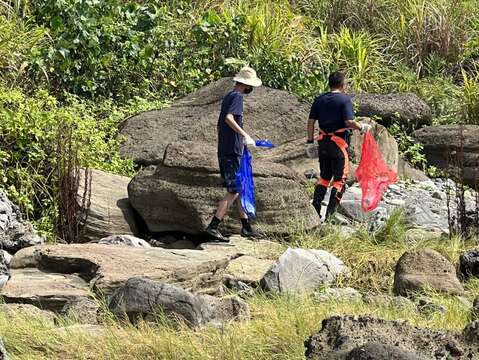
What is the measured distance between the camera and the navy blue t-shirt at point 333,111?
41.6 feet

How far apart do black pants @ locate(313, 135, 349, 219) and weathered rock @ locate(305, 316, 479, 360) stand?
21.3ft

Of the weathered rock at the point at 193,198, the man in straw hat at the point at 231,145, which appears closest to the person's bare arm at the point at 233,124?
Answer: the man in straw hat at the point at 231,145

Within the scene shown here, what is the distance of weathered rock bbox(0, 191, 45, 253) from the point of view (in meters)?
10.6

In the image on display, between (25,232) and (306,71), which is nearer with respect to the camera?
(25,232)

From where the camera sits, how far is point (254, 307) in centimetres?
866

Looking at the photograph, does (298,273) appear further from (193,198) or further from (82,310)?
(193,198)

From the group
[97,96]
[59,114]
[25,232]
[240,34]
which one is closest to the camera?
[25,232]

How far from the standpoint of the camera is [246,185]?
11.9 meters

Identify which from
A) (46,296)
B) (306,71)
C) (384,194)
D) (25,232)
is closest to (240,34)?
(306,71)

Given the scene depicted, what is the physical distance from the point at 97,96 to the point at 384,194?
410 centimetres

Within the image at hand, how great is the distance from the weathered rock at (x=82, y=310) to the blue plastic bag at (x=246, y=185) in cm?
Answer: 334

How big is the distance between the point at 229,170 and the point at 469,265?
8.34ft

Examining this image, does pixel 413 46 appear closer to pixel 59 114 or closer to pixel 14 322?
pixel 59 114

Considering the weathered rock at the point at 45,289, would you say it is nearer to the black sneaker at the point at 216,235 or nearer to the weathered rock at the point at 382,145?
the black sneaker at the point at 216,235
